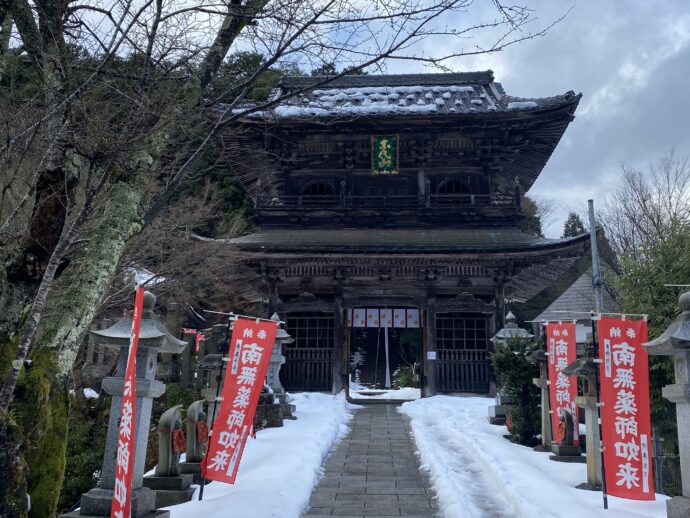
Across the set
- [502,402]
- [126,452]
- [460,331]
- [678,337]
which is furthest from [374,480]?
[460,331]

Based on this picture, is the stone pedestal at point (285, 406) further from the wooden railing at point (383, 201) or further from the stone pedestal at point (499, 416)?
the wooden railing at point (383, 201)

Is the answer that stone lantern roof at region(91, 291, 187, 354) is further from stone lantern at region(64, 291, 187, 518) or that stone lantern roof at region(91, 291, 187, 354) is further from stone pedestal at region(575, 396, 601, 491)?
stone pedestal at region(575, 396, 601, 491)

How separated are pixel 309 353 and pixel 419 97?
9.30 meters

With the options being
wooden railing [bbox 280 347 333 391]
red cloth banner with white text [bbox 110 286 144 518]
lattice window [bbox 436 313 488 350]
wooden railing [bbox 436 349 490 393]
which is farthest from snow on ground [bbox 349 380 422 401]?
red cloth banner with white text [bbox 110 286 144 518]

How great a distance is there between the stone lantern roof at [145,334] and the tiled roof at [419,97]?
9.61 m

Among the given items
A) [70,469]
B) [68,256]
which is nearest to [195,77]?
[68,256]

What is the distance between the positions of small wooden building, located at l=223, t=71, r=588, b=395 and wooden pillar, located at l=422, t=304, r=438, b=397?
30 millimetres

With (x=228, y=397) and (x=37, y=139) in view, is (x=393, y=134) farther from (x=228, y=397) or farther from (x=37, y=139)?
(x=37, y=139)

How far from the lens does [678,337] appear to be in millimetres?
4926

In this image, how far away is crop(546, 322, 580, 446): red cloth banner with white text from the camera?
776 cm

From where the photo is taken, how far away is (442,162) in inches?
610

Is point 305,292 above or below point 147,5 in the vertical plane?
below

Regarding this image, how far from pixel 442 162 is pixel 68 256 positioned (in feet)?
39.6

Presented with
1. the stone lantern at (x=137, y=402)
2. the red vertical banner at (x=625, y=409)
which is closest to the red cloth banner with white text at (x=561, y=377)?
the red vertical banner at (x=625, y=409)
